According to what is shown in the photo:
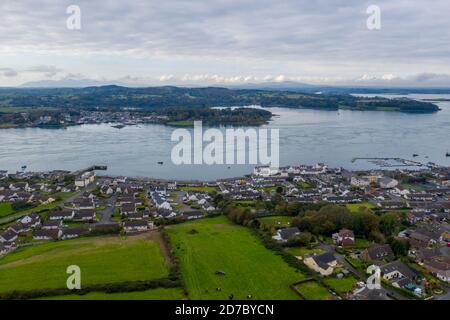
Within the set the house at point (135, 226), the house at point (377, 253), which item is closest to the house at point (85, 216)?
the house at point (135, 226)

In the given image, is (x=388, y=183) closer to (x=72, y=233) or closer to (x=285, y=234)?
(x=285, y=234)

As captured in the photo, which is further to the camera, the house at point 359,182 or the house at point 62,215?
the house at point 359,182

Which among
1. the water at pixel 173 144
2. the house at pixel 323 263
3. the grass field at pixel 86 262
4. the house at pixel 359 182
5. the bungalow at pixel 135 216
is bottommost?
the grass field at pixel 86 262

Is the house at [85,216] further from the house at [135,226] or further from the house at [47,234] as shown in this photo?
the house at [135,226]

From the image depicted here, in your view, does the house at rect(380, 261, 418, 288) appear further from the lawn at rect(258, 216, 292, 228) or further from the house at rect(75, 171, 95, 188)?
the house at rect(75, 171, 95, 188)

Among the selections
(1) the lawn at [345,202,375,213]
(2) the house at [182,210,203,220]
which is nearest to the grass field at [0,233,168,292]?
(2) the house at [182,210,203,220]
